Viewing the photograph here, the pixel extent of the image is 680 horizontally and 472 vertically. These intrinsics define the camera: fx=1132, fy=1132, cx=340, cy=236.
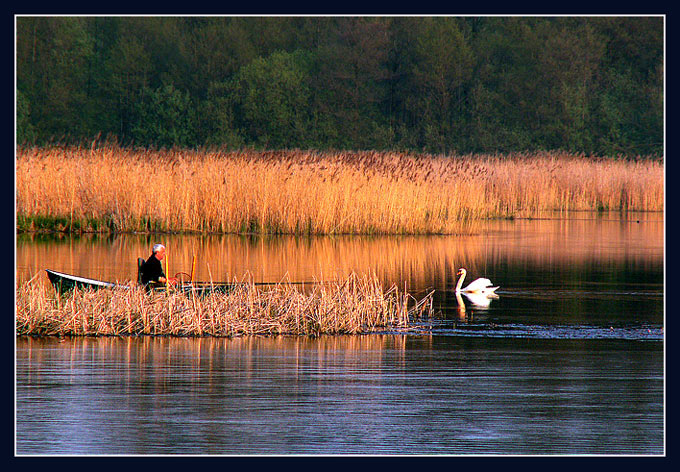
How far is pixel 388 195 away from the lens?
2220cm

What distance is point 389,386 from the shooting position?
29.2ft

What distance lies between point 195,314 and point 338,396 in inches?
106

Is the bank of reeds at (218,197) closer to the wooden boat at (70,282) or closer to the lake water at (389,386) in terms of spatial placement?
the lake water at (389,386)

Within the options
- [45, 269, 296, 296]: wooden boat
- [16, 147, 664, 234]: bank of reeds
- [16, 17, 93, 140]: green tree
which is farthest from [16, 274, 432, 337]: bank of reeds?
[16, 17, 93, 140]: green tree

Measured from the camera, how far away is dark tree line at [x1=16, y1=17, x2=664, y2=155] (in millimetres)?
44375

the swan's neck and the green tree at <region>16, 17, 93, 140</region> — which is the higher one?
the green tree at <region>16, 17, 93, 140</region>

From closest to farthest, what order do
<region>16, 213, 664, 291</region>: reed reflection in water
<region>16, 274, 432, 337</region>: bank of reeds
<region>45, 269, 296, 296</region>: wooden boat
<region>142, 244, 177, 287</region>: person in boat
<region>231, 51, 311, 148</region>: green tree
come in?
1. <region>16, 274, 432, 337</region>: bank of reeds
2. <region>45, 269, 296, 296</region>: wooden boat
3. <region>142, 244, 177, 287</region>: person in boat
4. <region>16, 213, 664, 291</region>: reed reflection in water
5. <region>231, 51, 311, 148</region>: green tree

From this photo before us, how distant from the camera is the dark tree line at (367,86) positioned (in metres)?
44.4

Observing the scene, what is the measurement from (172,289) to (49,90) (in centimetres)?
3542

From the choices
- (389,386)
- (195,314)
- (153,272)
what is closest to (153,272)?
(153,272)

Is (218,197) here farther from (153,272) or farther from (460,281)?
(153,272)

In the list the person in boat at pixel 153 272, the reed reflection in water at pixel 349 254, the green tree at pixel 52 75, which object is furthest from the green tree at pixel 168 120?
the person in boat at pixel 153 272

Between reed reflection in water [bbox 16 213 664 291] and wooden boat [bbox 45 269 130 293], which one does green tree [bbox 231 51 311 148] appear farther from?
wooden boat [bbox 45 269 130 293]

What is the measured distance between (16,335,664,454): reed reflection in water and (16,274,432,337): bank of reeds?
8.5 inches
